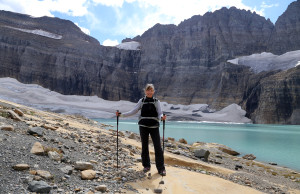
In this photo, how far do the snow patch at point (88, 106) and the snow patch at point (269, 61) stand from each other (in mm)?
24937

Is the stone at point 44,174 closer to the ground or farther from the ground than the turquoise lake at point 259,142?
farther from the ground

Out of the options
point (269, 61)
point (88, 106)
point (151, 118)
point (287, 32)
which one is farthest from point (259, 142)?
point (287, 32)

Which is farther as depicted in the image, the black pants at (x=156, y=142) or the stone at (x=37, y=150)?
the black pants at (x=156, y=142)

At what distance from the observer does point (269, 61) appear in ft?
387

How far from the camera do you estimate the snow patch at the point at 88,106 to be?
10569 centimetres

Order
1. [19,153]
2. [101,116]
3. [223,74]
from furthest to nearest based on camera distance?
[223,74], [101,116], [19,153]

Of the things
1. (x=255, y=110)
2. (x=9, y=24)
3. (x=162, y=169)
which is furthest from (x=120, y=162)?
(x=9, y=24)

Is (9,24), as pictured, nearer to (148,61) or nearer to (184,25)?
(148,61)

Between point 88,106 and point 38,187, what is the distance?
126762 millimetres

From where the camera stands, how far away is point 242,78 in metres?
117

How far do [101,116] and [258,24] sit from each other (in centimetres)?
10850

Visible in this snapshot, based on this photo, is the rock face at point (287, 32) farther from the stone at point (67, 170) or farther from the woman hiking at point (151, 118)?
the stone at point (67, 170)

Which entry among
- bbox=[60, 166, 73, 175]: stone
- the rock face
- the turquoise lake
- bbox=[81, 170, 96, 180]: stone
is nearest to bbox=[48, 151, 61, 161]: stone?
bbox=[60, 166, 73, 175]: stone

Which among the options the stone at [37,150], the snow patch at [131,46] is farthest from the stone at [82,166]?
the snow patch at [131,46]
